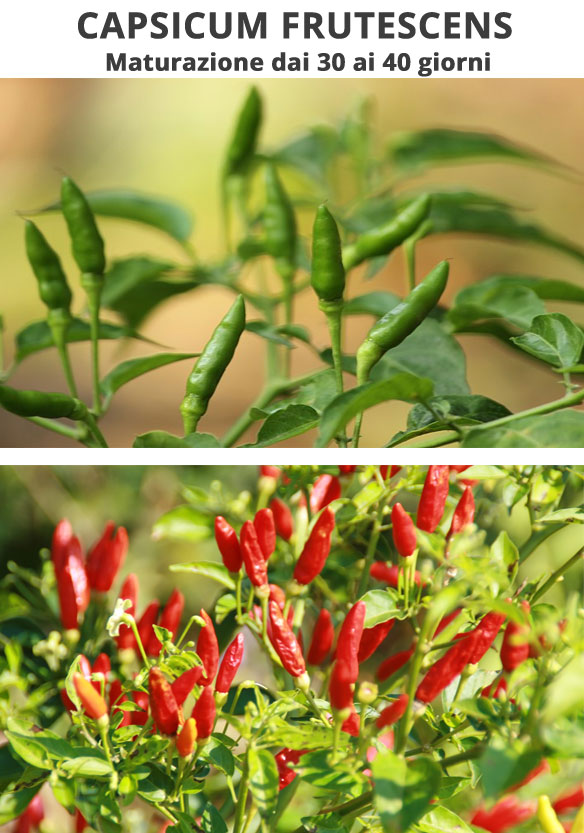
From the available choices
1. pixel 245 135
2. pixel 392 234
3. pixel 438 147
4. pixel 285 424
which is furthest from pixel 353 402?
pixel 438 147

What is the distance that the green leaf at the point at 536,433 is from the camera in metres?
0.40

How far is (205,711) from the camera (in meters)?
0.43

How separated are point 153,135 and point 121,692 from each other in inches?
63.6

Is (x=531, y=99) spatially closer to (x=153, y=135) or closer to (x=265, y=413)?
(x=153, y=135)

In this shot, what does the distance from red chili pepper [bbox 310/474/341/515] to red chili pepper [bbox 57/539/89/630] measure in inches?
5.2

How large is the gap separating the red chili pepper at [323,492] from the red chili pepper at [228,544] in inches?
2.0

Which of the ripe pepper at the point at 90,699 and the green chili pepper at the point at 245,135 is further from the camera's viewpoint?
the green chili pepper at the point at 245,135

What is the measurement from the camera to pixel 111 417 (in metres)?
1.65

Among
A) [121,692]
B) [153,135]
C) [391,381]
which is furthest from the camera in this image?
[153,135]

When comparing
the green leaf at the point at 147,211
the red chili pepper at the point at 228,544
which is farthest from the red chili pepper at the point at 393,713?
the green leaf at the point at 147,211

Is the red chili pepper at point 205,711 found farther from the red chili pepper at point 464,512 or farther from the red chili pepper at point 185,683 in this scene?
the red chili pepper at point 464,512

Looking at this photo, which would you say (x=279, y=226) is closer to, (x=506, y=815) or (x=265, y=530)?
(x=265, y=530)

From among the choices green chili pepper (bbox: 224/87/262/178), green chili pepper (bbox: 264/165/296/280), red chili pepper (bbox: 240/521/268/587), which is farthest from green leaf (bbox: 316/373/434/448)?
green chili pepper (bbox: 224/87/262/178)

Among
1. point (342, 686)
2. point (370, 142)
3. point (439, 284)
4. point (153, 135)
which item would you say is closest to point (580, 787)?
point (342, 686)
